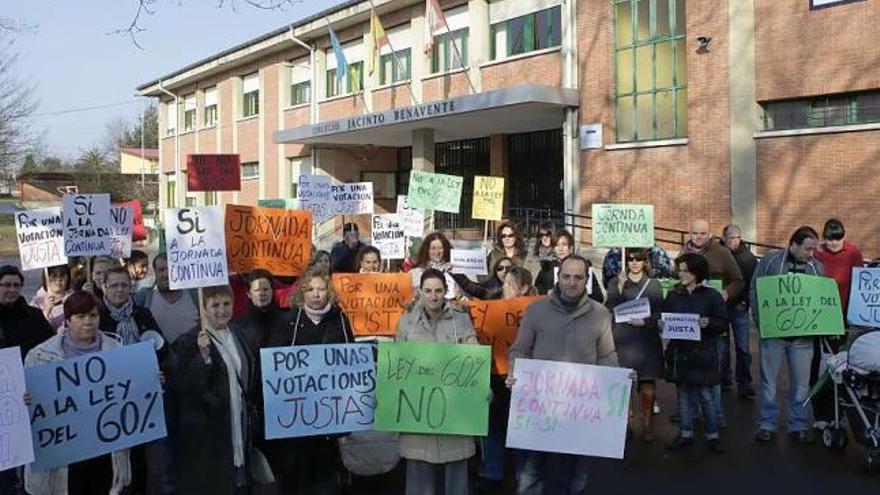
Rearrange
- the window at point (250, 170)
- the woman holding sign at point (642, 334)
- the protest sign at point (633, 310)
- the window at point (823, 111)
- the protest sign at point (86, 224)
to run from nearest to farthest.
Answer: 1. the protest sign at point (633, 310)
2. the woman holding sign at point (642, 334)
3. the protest sign at point (86, 224)
4. the window at point (823, 111)
5. the window at point (250, 170)

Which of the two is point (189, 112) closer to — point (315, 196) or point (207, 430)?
point (315, 196)

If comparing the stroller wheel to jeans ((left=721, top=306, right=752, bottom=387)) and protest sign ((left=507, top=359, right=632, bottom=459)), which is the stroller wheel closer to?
jeans ((left=721, top=306, right=752, bottom=387))

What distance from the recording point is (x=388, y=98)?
27156 mm

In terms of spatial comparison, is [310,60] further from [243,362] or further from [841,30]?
[243,362]

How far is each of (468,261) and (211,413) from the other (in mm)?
4363

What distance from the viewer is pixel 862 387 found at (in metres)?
6.62

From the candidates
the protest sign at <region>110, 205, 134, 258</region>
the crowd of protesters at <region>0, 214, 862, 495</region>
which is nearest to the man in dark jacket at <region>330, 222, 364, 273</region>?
the protest sign at <region>110, 205, 134, 258</region>

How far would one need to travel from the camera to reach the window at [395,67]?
26.6 meters

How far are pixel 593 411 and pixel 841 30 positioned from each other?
14.1m

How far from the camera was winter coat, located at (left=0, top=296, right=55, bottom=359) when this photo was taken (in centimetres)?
551

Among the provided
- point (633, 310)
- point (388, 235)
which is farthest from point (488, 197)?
point (633, 310)

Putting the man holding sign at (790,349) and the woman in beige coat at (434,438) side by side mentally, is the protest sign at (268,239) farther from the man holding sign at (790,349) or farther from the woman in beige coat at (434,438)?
the man holding sign at (790,349)

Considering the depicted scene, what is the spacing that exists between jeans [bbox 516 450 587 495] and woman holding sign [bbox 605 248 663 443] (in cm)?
221

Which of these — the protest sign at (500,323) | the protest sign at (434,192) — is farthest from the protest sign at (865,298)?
the protest sign at (434,192)
